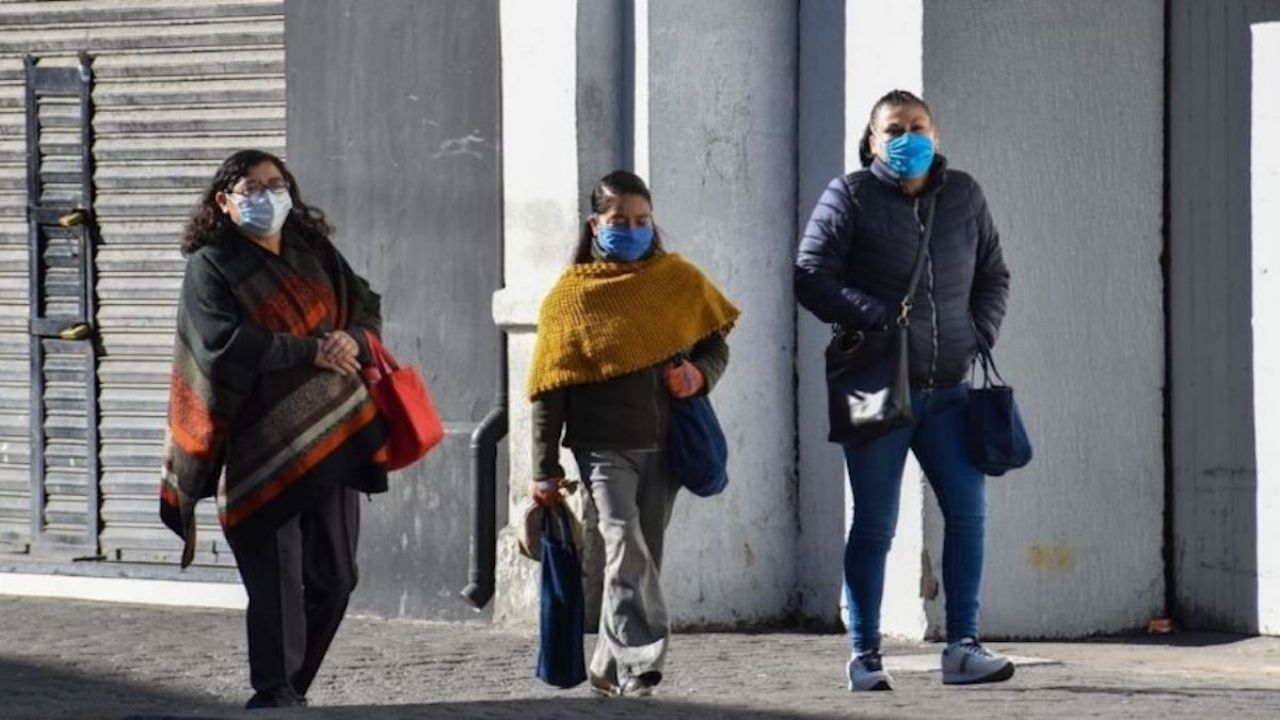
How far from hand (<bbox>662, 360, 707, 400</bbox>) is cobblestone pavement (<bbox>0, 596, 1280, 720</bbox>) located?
860mm

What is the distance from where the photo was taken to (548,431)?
28.9 feet

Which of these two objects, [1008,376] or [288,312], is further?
[1008,376]

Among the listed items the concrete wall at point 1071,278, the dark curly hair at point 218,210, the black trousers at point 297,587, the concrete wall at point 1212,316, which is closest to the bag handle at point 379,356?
the black trousers at point 297,587

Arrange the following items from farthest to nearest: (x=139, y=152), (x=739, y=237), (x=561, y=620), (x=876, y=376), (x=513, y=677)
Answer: (x=139, y=152) → (x=739, y=237) → (x=513, y=677) → (x=561, y=620) → (x=876, y=376)

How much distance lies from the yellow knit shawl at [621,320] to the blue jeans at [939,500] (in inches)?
23.5

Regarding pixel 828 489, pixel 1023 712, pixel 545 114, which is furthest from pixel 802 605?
pixel 1023 712

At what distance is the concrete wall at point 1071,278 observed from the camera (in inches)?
412

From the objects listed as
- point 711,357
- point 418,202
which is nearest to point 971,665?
point 711,357

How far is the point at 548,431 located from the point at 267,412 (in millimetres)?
800

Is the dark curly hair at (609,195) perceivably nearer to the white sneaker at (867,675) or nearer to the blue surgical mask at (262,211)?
the blue surgical mask at (262,211)

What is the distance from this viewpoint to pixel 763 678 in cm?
962

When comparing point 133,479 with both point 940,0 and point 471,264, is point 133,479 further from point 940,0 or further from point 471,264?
point 940,0

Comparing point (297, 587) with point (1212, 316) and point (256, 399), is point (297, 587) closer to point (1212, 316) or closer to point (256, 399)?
point (256, 399)

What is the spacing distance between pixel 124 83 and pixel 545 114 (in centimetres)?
214
